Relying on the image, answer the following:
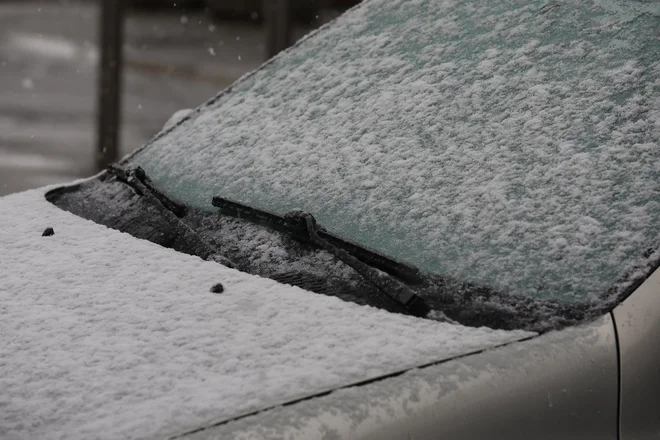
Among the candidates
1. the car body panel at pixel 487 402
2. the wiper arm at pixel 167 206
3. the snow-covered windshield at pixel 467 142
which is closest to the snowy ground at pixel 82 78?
the wiper arm at pixel 167 206

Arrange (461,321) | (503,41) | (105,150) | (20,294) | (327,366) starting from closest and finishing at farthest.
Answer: (327,366)
(461,321)
(20,294)
(503,41)
(105,150)

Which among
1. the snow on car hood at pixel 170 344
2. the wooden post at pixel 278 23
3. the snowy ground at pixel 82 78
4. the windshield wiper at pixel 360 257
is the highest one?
the snow on car hood at pixel 170 344

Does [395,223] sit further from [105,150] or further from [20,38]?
[20,38]

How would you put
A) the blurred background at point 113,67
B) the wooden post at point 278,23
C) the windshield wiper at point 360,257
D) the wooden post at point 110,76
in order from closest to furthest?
1. the windshield wiper at point 360,257
2. the wooden post at point 110,76
3. the blurred background at point 113,67
4. the wooden post at point 278,23

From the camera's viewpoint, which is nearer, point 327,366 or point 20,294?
point 327,366

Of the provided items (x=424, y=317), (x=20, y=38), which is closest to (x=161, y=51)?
(x=20, y=38)

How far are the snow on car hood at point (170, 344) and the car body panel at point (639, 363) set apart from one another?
0.16 m

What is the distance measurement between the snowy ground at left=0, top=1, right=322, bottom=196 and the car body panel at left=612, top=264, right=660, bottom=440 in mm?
5596

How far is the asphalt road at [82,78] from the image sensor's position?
7.79 metres

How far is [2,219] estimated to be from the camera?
237 cm

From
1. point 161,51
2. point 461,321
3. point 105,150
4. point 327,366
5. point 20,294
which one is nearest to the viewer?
point 327,366

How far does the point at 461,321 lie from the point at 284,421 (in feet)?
1.38

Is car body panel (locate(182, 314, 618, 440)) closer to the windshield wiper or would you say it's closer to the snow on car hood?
the snow on car hood

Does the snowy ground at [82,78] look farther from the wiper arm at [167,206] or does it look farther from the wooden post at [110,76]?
the wiper arm at [167,206]
